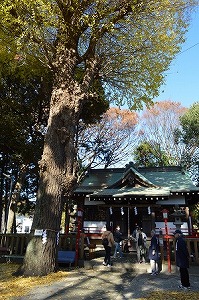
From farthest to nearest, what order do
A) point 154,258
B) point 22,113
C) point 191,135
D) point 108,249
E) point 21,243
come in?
point 191,135
point 22,113
point 21,243
point 108,249
point 154,258

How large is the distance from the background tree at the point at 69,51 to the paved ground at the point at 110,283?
1.23m

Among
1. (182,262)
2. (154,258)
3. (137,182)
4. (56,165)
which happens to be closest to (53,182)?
(56,165)

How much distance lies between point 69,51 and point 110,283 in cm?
768

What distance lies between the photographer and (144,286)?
6.84 metres

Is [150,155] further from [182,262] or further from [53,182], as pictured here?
[182,262]

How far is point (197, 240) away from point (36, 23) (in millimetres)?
10434

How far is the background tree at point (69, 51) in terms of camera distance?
322 inches

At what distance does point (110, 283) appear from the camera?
725 centimetres

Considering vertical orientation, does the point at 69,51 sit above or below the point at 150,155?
below

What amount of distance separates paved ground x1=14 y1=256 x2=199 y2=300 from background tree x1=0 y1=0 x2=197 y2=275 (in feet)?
4.03

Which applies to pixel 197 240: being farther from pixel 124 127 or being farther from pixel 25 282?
pixel 124 127

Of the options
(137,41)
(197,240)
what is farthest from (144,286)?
(137,41)

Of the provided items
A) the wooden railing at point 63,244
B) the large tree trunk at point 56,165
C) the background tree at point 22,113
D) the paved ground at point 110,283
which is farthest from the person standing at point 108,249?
the background tree at point 22,113

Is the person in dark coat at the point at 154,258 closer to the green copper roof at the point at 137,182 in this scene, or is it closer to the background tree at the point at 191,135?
the green copper roof at the point at 137,182
